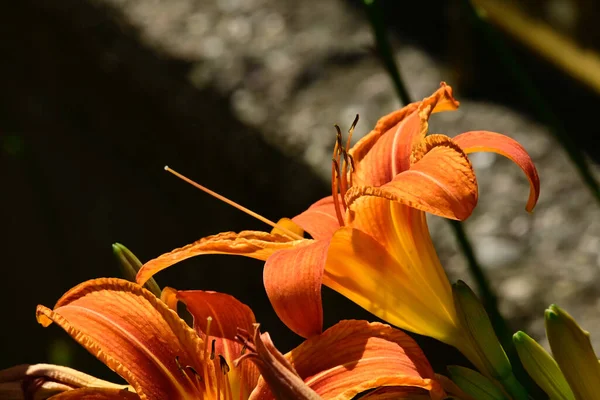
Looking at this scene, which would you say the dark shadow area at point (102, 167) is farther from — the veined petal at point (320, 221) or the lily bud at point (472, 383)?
the lily bud at point (472, 383)

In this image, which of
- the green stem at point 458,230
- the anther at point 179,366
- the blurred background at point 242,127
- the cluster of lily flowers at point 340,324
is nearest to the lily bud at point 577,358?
the cluster of lily flowers at point 340,324

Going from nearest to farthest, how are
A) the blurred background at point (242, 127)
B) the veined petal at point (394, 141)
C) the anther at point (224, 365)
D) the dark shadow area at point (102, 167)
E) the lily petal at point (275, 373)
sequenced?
the lily petal at point (275, 373)
the anther at point (224, 365)
the veined petal at point (394, 141)
the blurred background at point (242, 127)
the dark shadow area at point (102, 167)

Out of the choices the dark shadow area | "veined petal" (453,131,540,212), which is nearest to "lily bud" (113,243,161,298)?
"veined petal" (453,131,540,212)

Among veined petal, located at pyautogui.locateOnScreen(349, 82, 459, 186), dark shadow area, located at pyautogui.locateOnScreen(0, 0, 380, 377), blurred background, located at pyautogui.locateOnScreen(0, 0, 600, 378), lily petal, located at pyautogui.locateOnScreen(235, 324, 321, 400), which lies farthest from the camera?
dark shadow area, located at pyautogui.locateOnScreen(0, 0, 380, 377)

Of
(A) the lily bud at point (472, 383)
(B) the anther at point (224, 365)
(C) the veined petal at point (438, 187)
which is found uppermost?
(C) the veined petal at point (438, 187)

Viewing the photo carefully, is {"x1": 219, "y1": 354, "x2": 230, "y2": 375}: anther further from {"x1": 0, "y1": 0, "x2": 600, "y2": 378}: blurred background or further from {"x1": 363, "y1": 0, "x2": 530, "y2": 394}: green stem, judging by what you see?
{"x1": 0, "y1": 0, "x2": 600, "y2": 378}: blurred background

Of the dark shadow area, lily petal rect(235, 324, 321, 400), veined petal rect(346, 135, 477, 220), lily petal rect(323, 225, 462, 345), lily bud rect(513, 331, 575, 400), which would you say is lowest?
lily petal rect(235, 324, 321, 400)

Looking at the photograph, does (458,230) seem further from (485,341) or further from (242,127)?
(242,127)

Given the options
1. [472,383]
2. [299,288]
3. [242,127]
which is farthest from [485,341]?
[242,127]
